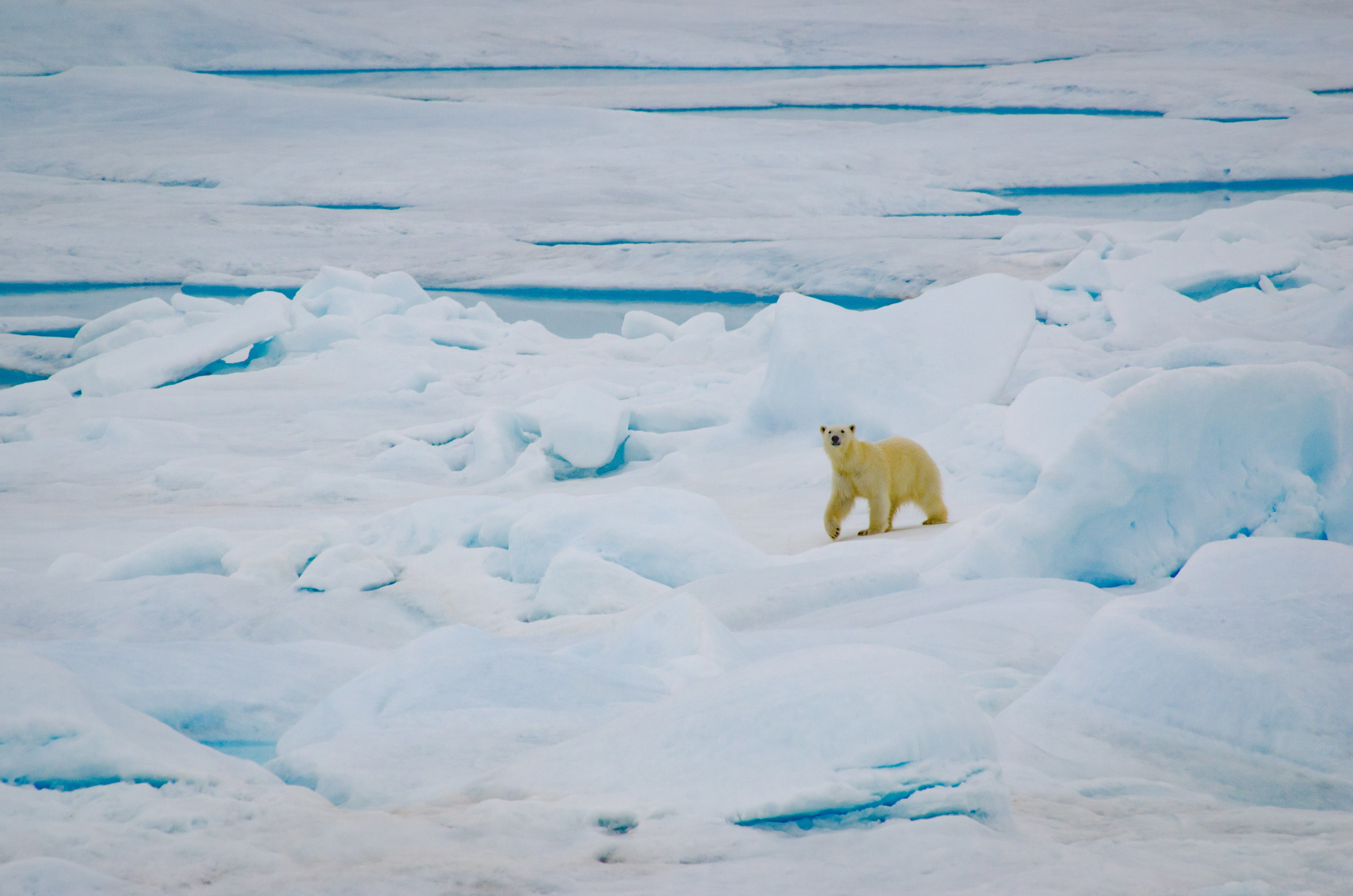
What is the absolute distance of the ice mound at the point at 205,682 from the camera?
5.52ft

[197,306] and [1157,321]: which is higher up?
[1157,321]

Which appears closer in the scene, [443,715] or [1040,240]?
[443,715]

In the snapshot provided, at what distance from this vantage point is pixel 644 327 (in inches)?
307

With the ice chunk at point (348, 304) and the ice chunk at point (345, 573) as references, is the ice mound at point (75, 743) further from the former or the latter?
the ice chunk at point (348, 304)

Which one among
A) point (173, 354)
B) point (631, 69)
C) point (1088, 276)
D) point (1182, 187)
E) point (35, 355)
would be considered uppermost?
point (631, 69)

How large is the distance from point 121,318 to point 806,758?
778cm

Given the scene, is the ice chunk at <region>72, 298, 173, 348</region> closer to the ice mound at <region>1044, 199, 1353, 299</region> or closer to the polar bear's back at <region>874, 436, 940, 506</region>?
the polar bear's back at <region>874, 436, 940, 506</region>

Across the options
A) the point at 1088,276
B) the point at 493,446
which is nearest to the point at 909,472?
the point at 493,446

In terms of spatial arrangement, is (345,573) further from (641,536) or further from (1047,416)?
(1047,416)

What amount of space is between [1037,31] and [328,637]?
1984 cm

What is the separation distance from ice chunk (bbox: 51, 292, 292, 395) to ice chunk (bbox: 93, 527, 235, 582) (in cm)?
353

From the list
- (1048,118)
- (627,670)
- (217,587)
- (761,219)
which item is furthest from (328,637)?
(1048,118)

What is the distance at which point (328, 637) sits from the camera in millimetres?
2797

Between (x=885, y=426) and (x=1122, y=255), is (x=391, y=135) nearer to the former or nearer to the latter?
(x=1122, y=255)
